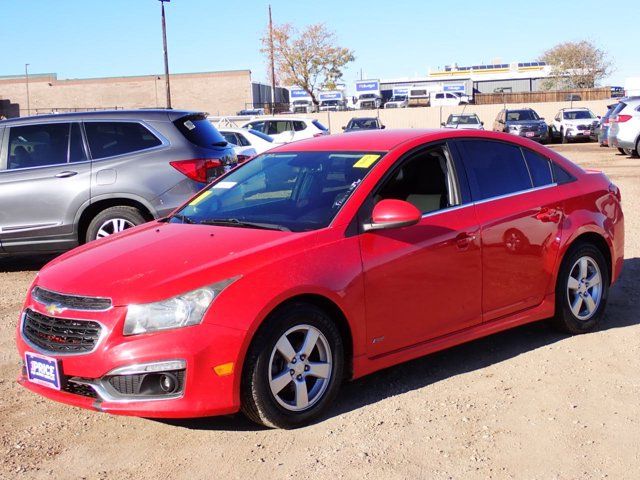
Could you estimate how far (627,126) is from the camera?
22453 mm

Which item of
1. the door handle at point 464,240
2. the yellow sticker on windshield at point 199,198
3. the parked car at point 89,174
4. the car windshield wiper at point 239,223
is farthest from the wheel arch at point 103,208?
the door handle at point 464,240

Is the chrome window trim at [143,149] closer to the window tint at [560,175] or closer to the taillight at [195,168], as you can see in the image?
the taillight at [195,168]

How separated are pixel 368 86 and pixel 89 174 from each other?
57.4 meters

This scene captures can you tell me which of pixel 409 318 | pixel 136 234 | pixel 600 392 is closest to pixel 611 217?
pixel 600 392

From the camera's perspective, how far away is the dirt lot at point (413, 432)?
3.74 metres

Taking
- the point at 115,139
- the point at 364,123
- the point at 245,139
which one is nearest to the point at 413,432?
the point at 115,139

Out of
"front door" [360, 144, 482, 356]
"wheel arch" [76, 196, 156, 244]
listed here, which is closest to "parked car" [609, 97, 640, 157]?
"wheel arch" [76, 196, 156, 244]

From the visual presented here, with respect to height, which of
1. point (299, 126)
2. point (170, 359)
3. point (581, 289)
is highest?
point (299, 126)

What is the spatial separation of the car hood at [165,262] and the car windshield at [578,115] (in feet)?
112

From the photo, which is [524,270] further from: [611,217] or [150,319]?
[150,319]

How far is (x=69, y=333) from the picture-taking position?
13.1ft

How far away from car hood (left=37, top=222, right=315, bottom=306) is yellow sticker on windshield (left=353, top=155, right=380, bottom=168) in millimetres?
724

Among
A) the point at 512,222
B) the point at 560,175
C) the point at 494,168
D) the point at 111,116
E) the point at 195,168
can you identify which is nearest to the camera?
the point at 512,222

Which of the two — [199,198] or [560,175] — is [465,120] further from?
[199,198]
